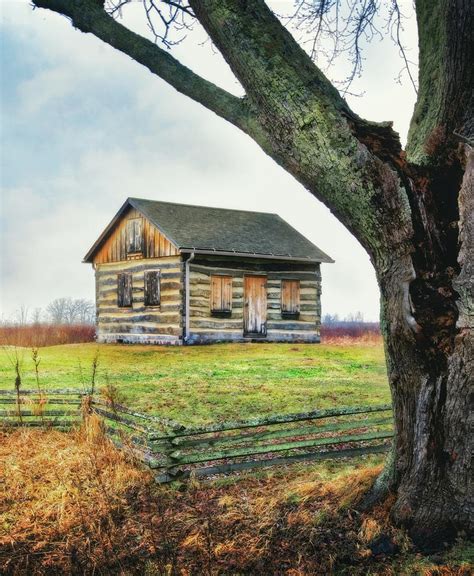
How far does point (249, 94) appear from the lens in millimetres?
4602

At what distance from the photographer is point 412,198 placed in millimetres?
4270

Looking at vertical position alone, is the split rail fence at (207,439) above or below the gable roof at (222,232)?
below

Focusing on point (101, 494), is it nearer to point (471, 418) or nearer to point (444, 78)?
point (471, 418)

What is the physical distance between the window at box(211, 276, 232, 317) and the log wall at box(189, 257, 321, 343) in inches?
6.1

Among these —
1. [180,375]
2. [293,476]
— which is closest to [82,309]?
[180,375]

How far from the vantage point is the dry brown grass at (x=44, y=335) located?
25.2 m

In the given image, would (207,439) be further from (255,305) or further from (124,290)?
(124,290)

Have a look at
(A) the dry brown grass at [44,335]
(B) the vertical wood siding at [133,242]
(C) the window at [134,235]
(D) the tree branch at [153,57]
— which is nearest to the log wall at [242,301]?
(B) the vertical wood siding at [133,242]

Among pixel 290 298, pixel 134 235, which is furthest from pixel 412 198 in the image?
pixel 134 235

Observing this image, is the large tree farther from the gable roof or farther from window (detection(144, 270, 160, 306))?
window (detection(144, 270, 160, 306))

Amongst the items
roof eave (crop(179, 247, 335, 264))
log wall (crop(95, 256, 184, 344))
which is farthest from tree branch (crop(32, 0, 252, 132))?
log wall (crop(95, 256, 184, 344))

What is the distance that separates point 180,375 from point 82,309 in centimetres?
3627

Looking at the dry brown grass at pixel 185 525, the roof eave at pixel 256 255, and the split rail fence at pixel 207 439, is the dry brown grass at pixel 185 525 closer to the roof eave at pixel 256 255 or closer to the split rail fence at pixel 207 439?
the split rail fence at pixel 207 439

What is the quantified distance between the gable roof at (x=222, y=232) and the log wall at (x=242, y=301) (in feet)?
1.84
